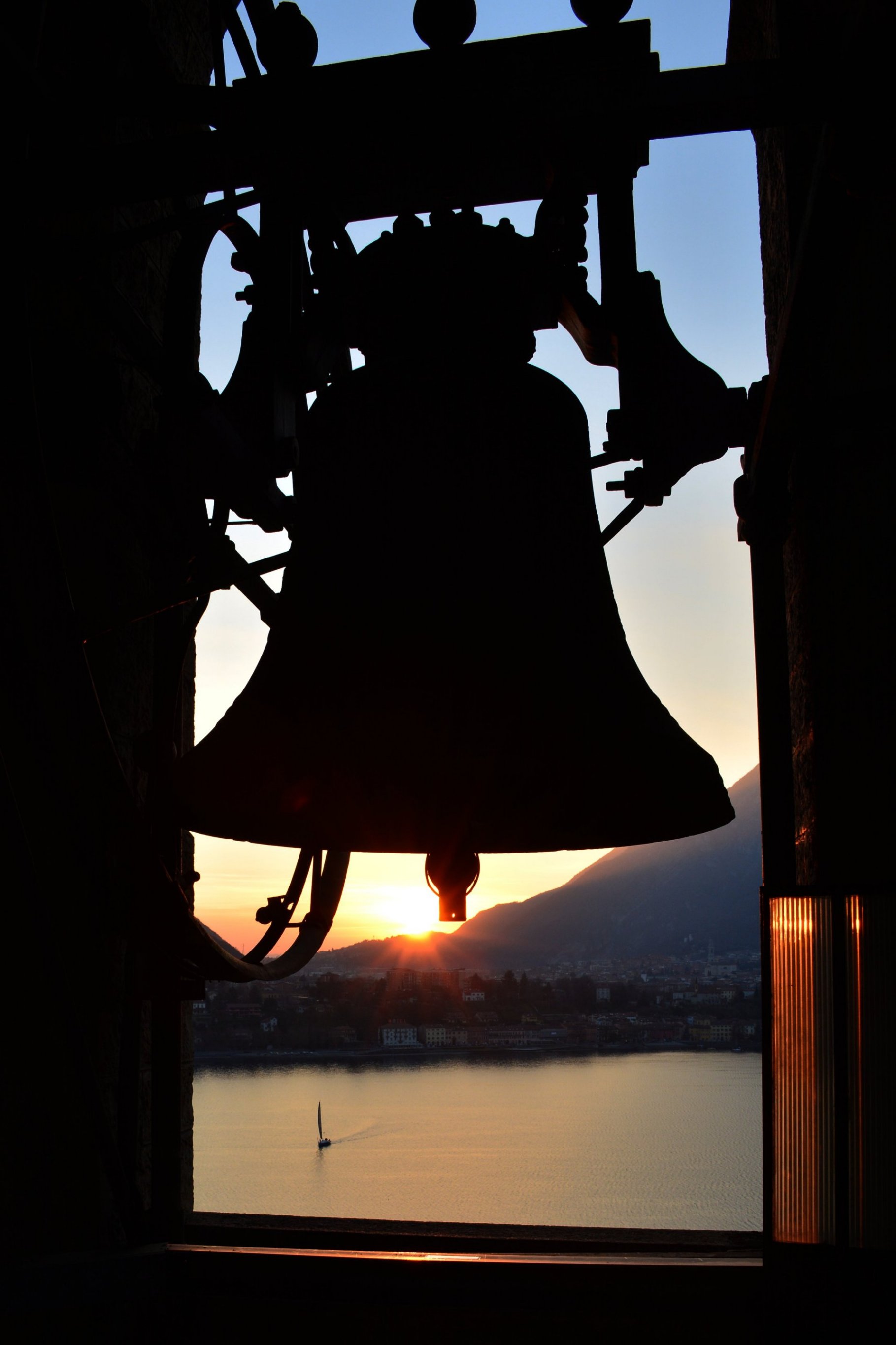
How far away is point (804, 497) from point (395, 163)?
102 cm

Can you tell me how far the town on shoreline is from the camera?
4.68 m

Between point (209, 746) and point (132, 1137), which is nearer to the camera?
point (209, 746)

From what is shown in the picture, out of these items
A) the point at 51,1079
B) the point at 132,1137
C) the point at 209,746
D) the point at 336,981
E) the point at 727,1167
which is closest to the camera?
the point at 209,746

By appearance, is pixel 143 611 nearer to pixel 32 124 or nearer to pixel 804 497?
pixel 32 124

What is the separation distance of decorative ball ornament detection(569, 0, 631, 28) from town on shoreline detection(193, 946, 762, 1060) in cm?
147

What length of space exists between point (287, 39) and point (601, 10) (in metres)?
0.46

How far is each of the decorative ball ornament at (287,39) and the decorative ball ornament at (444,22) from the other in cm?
27

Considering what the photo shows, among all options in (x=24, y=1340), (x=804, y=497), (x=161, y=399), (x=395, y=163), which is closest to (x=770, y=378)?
(x=804, y=497)

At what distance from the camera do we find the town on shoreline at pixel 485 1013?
15.4 ft

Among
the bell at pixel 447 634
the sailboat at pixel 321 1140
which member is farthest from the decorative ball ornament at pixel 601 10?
the sailboat at pixel 321 1140

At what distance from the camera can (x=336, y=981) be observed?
6309 mm

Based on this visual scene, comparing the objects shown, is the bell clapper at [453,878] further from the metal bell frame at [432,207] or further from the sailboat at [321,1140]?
the sailboat at [321,1140]

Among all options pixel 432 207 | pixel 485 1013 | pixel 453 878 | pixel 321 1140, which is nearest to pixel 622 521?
pixel 432 207

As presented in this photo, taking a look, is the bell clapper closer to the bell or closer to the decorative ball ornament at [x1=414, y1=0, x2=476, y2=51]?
the bell
